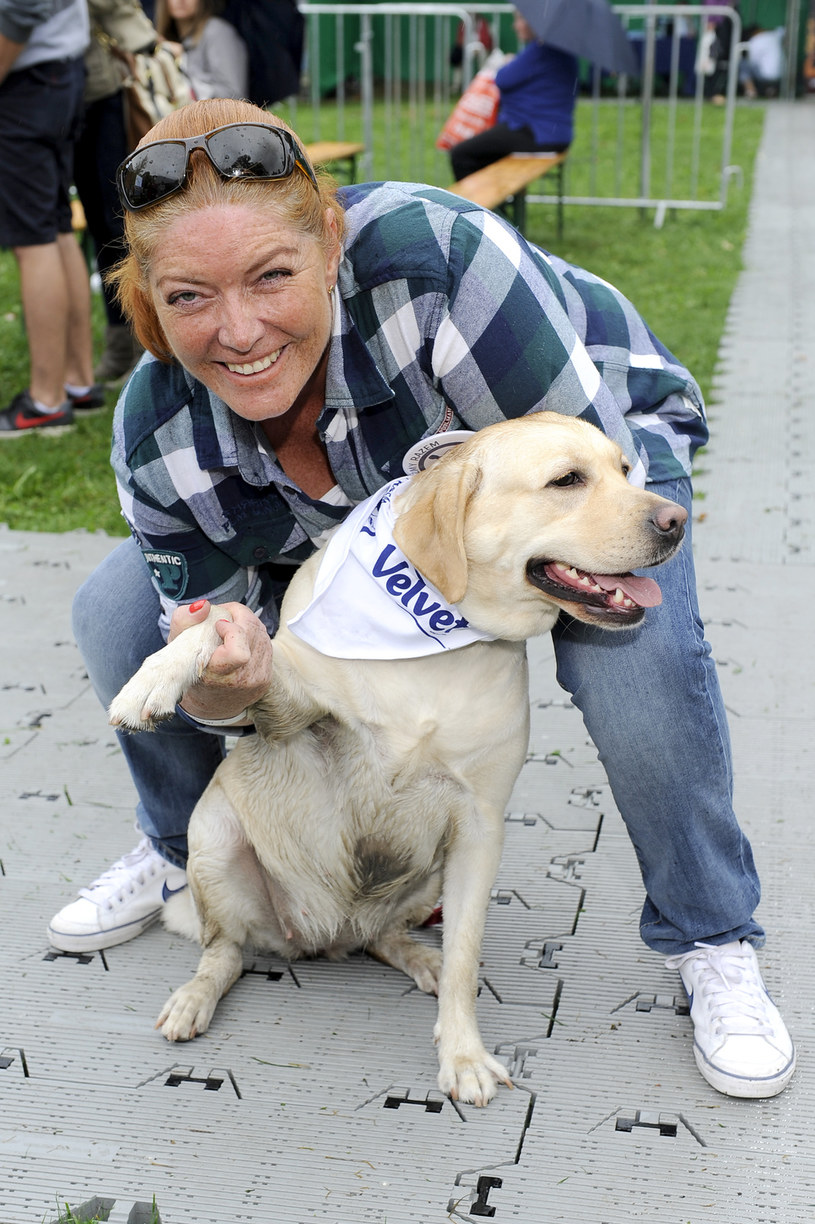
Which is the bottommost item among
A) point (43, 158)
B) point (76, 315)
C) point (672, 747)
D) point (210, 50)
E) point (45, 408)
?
point (45, 408)

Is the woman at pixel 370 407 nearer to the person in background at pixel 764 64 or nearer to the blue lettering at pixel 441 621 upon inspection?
the blue lettering at pixel 441 621

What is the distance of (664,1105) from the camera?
2.09 meters

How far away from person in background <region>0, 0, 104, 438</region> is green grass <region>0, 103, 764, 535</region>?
50 cm

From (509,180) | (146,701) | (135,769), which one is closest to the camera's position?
(146,701)

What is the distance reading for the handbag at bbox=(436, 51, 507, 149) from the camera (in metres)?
9.62

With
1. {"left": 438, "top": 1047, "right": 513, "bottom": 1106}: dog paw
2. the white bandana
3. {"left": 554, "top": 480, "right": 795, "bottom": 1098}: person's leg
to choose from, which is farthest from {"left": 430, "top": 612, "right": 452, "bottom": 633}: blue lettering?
{"left": 438, "top": 1047, "right": 513, "bottom": 1106}: dog paw

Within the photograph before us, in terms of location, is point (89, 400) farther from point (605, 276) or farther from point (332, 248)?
point (332, 248)

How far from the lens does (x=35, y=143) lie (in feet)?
16.8

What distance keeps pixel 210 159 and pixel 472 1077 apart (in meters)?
1.58

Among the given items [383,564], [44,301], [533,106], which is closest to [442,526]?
[383,564]

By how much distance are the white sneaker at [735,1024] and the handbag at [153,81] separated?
473 cm

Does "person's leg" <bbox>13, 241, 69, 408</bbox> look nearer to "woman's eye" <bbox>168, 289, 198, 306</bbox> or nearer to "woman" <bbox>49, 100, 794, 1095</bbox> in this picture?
"woman" <bbox>49, 100, 794, 1095</bbox>

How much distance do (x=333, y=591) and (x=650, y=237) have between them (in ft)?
28.4

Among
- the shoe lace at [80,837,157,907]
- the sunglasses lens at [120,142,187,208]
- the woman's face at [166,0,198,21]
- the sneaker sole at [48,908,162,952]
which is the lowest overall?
the sneaker sole at [48,908,162,952]
